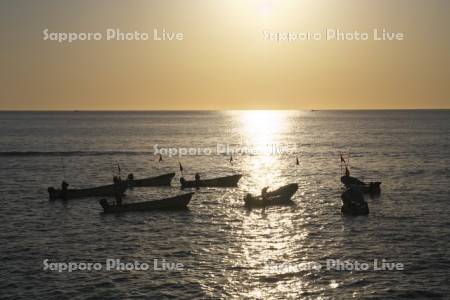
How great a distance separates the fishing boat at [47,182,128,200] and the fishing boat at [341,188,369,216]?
2521 cm

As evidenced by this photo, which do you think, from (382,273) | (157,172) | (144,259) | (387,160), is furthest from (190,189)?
(387,160)

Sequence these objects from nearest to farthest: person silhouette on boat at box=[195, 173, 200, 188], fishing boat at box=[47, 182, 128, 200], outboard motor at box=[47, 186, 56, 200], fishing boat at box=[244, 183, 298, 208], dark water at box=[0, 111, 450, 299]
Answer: dark water at box=[0, 111, 450, 299] → fishing boat at box=[244, 183, 298, 208] → outboard motor at box=[47, 186, 56, 200] → fishing boat at box=[47, 182, 128, 200] → person silhouette on boat at box=[195, 173, 200, 188]

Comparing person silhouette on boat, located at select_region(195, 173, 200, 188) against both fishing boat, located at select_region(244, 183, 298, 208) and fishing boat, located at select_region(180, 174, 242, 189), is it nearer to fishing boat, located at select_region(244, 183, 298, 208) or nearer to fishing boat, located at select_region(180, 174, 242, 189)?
fishing boat, located at select_region(180, 174, 242, 189)

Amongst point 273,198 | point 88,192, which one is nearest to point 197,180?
point 88,192

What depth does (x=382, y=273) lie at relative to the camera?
32031 millimetres

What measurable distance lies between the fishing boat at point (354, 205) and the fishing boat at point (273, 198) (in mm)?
7383

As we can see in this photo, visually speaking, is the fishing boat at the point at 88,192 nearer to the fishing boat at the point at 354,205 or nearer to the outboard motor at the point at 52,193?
the outboard motor at the point at 52,193

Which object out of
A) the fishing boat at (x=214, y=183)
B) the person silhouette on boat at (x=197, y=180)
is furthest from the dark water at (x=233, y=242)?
the person silhouette on boat at (x=197, y=180)

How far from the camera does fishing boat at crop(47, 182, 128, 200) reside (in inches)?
2259

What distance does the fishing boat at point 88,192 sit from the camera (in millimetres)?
57375

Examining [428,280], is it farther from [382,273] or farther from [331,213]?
[331,213]

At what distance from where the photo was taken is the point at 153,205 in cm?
5097

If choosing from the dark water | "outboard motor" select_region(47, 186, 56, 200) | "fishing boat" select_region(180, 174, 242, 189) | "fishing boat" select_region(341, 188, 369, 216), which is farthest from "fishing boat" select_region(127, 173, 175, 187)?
"fishing boat" select_region(341, 188, 369, 216)

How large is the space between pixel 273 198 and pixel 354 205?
8.82m
